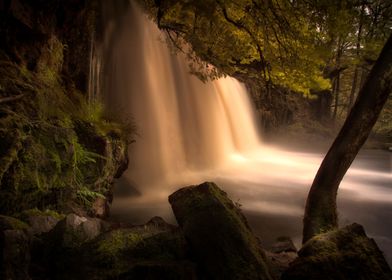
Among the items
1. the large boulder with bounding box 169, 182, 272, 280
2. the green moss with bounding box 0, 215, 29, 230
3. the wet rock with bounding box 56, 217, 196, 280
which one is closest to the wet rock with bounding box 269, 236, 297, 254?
the large boulder with bounding box 169, 182, 272, 280

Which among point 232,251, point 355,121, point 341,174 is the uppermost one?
point 355,121

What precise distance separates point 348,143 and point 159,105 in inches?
243

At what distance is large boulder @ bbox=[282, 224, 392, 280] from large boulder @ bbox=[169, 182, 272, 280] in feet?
A: 1.33

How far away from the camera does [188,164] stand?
1089 cm

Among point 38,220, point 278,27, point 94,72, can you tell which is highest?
point 278,27

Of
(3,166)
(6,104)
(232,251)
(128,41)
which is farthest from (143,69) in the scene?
(232,251)

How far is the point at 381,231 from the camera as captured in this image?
6992 millimetres

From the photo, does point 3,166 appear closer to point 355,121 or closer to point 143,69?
point 355,121

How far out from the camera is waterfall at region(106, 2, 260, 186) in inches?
339

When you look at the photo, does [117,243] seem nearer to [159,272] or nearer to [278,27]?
[159,272]

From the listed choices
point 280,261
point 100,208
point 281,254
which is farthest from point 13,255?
point 281,254

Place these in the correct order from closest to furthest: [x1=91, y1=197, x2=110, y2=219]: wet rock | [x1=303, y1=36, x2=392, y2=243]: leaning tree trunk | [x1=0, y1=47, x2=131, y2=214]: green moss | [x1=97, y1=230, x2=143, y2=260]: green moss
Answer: [x1=97, y1=230, x2=143, y2=260]: green moss
[x1=0, y1=47, x2=131, y2=214]: green moss
[x1=303, y1=36, x2=392, y2=243]: leaning tree trunk
[x1=91, y1=197, x2=110, y2=219]: wet rock

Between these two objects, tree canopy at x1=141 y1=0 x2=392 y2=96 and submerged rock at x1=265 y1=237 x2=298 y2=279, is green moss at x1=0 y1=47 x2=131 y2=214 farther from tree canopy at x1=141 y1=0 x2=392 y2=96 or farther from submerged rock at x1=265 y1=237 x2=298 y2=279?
submerged rock at x1=265 y1=237 x2=298 y2=279

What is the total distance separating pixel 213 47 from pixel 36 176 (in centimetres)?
404
